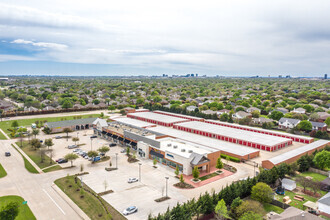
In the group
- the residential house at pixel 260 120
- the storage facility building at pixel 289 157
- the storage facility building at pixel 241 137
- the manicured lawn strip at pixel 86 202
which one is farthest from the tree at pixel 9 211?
the residential house at pixel 260 120

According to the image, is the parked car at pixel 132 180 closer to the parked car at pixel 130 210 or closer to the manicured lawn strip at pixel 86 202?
the manicured lawn strip at pixel 86 202

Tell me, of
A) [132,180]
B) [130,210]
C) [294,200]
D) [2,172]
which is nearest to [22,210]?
[130,210]

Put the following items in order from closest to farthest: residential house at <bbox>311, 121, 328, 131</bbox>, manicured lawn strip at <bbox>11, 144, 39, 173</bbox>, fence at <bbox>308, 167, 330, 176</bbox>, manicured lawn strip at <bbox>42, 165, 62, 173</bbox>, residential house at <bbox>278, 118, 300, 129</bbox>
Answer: fence at <bbox>308, 167, 330, 176</bbox>, manicured lawn strip at <bbox>11, 144, 39, 173</bbox>, manicured lawn strip at <bbox>42, 165, 62, 173</bbox>, residential house at <bbox>311, 121, 328, 131</bbox>, residential house at <bbox>278, 118, 300, 129</bbox>

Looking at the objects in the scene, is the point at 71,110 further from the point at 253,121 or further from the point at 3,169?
the point at 253,121

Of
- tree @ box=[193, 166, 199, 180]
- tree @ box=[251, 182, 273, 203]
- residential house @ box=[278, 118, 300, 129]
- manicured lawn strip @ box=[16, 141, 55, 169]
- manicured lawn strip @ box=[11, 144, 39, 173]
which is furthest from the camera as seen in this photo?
residential house @ box=[278, 118, 300, 129]

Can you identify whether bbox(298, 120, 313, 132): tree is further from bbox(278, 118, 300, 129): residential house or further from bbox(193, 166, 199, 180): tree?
bbox(193, 166, 199, 180): tree

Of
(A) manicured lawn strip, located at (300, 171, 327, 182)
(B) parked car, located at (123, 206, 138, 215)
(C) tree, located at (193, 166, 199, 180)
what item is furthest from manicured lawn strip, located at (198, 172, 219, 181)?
(A) manicured lawn strip, located at (300, 171, 327, 182)

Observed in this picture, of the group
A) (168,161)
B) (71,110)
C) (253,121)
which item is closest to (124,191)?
(168,161)

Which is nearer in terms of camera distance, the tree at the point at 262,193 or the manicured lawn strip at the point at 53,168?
the tree at the point at 262,193
